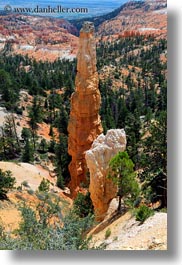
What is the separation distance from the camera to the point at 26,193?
1338cm

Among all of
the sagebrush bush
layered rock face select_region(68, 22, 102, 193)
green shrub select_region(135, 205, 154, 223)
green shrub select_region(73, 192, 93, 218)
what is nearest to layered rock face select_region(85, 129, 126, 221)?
green shrub select_region(73, 192, 93, 218)

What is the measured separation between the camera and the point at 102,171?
378 inches

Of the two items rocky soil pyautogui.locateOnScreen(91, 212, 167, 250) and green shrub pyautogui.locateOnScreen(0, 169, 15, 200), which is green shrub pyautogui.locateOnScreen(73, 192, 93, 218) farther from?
green shrub pyautogui.locateOnScreen(0, 169, 15, 200)

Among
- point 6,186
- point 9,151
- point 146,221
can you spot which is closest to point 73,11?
point 146,221

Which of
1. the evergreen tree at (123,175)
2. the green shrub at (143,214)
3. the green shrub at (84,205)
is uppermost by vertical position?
the evergreen tree at (123,175)

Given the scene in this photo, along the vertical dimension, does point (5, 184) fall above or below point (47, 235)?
below

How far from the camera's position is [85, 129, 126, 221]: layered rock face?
9.46 m

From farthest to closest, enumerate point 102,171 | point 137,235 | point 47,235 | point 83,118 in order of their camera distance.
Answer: point 83,118
point 102,171
point 137,235
point 47,235

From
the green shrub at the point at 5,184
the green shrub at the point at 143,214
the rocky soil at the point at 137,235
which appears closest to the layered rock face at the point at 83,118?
the green shrub at the point at 5,184

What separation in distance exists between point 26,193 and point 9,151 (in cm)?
835

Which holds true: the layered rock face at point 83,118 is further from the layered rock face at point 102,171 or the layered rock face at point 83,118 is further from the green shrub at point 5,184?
the layered rock face at point 102,171

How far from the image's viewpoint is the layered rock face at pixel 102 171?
9461mm

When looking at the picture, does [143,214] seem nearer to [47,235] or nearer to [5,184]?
[47,235]

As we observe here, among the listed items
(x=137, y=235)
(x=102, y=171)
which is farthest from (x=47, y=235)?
(x=102, y=171)
